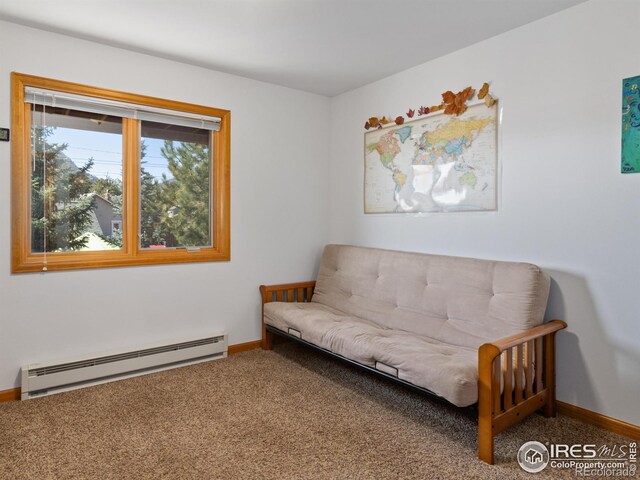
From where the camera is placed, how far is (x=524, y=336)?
6.95ft

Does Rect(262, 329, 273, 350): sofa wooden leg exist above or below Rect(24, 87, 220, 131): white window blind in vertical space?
below

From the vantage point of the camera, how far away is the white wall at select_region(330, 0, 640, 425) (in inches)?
84.6

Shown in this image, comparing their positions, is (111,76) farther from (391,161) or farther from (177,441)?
(177,441)

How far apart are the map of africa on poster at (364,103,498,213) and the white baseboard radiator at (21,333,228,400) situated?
Result: 1.86 m

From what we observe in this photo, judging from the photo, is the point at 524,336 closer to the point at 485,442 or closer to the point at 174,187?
the point at 485,442

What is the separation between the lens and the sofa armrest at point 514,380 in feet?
6.26

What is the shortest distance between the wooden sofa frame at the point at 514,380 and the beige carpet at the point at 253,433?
12 centimetres

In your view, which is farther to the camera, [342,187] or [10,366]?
[342,187]

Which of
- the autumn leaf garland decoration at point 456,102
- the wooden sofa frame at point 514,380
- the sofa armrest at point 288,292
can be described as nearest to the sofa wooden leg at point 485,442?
the wooden sofa frame at point 514,380

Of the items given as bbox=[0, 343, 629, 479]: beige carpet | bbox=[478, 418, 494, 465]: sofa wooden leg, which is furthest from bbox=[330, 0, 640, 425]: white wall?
bbox=[478, 418, 494, 465]: sofa wooden leg

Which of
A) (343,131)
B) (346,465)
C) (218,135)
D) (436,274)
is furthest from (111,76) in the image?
(346,465)

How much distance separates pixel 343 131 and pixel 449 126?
4.01ft

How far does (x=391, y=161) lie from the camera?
11.3 feet

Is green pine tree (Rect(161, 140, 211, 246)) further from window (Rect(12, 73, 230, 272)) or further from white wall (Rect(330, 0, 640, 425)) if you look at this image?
white wall (Rect(330, 0, 640, 425))
